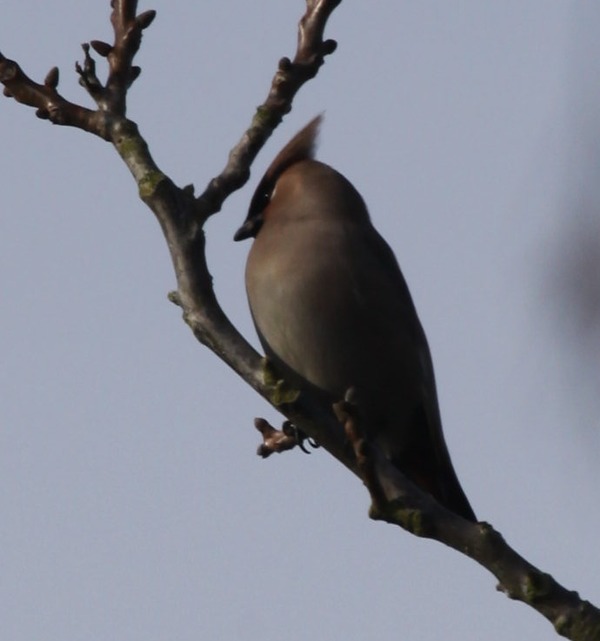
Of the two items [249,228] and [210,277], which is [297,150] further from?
[210,277]

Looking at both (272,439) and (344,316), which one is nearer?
(272,439)

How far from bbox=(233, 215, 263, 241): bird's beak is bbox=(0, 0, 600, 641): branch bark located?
1393 mm

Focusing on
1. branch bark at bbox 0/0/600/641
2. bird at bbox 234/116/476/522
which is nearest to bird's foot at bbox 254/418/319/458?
branch bark at bbox 0/0/600/641

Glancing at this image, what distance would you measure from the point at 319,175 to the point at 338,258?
451mm

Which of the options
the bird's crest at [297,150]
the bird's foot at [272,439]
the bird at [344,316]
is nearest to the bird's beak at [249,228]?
the bird at [344,316]

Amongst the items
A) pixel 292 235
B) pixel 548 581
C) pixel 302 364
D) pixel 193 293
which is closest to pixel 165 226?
pixel 193 293

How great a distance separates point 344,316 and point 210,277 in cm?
130

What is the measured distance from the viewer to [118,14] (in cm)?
253

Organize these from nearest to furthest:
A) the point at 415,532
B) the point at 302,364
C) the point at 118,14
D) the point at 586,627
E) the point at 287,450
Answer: the point at 586,627 → the point at 415,532 → the point at 118,14 → the point at 287,450 → the point at 302,364

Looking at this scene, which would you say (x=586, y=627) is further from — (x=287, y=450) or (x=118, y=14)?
(x=118, y=14)

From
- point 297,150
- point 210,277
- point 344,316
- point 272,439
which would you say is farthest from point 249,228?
point 210,277

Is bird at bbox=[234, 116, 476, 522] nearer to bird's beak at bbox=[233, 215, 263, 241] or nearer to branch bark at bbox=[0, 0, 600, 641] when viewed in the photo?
bird's beak at bbox=[233, 215, 263, 241]

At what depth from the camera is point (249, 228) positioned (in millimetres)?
4066

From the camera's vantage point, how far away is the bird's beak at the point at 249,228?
4035mm
